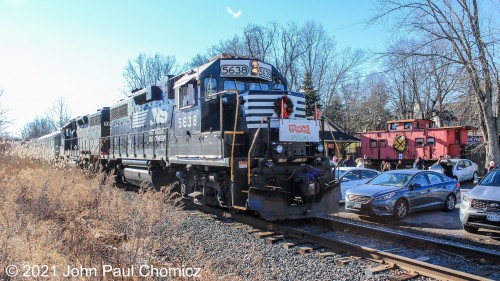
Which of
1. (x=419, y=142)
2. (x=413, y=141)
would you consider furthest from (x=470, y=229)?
(x=413, y=141)

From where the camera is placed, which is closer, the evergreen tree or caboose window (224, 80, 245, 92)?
caboose window (224, 80, 245, 92)

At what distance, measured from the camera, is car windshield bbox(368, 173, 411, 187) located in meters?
11.3

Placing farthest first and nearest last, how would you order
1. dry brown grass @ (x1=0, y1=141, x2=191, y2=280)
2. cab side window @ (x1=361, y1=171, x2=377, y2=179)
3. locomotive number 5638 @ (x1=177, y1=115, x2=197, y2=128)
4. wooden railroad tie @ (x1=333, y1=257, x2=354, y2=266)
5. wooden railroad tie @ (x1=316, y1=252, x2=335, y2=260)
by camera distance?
cab side window @ (x1=361, y1=171, x2=377, y2=179) < locomotive number 5638 @ (x1=177, y1=115, x2=197, y2=128) < wooden railroad tie @ (x1=316, y1=252, x2=335, y2=260) < wooden railroad tie @ (x1=333, y1=257, x2=354, y2=266) < dry brown grass @ (x1=0, y1=141, x2=191, y2=280)

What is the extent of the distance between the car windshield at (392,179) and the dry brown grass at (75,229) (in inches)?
278

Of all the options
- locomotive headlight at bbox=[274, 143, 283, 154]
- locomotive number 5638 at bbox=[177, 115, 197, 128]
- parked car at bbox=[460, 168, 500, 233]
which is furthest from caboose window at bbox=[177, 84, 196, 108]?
parked car at bbox=[460, 168, 500, 233]

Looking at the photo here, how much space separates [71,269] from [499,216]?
293 inches

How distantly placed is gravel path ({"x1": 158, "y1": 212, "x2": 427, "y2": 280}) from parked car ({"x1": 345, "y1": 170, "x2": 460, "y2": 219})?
3918mm

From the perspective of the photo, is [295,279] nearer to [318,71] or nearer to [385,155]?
[385,155]

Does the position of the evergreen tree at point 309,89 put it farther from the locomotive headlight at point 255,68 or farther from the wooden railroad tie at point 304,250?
the wooden railroad tie at point 304,250

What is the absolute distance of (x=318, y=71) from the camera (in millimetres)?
51375

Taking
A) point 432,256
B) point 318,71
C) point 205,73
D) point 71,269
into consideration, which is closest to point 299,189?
point 432,256

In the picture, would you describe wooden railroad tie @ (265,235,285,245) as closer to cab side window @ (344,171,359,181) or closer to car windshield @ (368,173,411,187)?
car windshield @ (368,173,411,187)

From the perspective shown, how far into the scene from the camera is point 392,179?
461 inches

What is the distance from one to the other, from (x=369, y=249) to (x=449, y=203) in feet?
22.5
